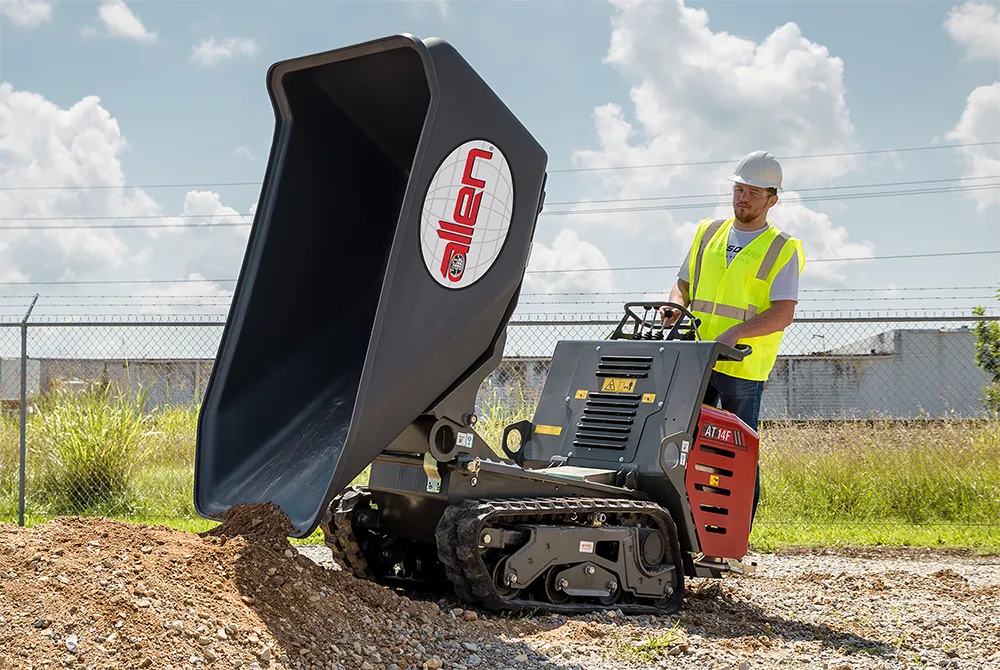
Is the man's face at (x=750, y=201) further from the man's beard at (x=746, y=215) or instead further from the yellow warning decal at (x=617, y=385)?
the yellow warning decal at (x=617, y=385)

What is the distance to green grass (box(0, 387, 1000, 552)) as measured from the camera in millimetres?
8508

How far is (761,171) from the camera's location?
17.3 feet

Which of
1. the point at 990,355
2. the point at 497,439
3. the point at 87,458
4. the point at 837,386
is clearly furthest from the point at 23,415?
the point at 990,355

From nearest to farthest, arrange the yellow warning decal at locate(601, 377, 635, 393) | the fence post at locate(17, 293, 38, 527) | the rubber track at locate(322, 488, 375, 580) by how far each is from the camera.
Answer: the rubber track at locate(322, 488, 375, 580) → the yellow warning decal at locate(601, 377, 635, 393) → the fence post at locate(17, 293, 38, 527)

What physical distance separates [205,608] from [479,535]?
1.13 meters

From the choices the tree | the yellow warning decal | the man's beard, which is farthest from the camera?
the tree

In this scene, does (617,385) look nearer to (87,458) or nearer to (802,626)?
(802,626)

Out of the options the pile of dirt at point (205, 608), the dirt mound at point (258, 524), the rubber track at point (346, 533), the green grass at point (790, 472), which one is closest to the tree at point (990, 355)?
the green grass at point (790, 472)

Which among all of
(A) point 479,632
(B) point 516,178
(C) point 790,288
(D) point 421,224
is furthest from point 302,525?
(C) point 790,288

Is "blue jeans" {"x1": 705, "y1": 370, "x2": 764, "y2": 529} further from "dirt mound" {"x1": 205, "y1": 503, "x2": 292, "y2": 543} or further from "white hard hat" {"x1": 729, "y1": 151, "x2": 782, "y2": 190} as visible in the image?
"dirt mound" {"x1": 205, "y1": 503, "x2": 292, "y2": 543}

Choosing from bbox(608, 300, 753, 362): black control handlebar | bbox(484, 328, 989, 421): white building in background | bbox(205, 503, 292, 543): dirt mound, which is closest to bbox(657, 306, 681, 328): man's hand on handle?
bbox(608, 300, 753, 362): black control handlebar

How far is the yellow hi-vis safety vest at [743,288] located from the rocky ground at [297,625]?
4.29 feet

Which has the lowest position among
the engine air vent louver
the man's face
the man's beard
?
the engine air vent louver

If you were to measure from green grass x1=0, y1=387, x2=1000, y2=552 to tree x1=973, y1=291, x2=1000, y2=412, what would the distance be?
288 cm
